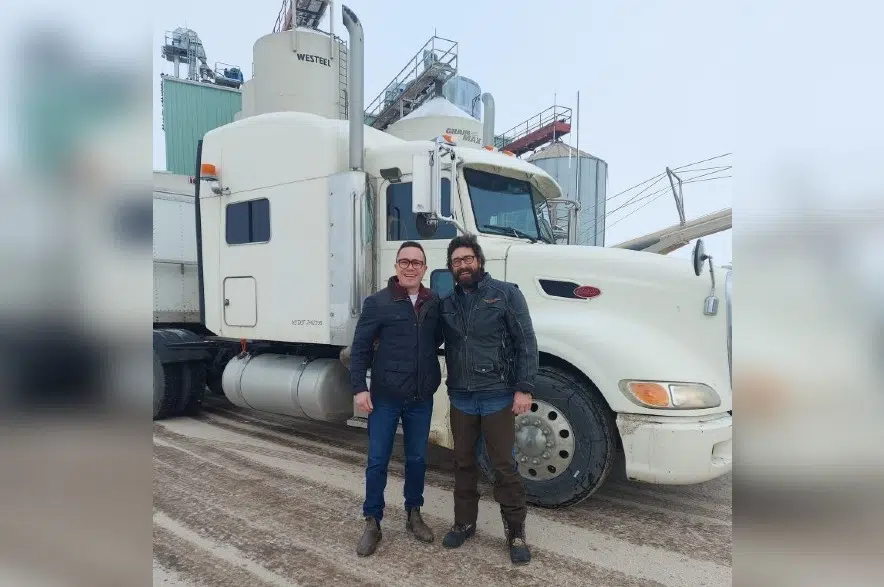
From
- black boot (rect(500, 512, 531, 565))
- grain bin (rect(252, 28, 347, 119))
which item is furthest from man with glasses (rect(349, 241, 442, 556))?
grain bin (rect(252, 28, 347, 119))

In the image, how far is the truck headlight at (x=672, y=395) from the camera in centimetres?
342

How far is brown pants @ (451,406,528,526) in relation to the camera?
126 inches

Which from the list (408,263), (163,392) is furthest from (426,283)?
(163,392)

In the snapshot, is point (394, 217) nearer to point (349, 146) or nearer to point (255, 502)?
point (349, 146)

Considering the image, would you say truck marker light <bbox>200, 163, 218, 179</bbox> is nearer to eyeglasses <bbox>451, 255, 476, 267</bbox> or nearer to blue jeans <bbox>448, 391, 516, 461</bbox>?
eyeglasses <bbox>451, 255, 476, 267</bbox>

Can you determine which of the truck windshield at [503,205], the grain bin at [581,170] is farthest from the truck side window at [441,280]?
the grain bin at [581,170]

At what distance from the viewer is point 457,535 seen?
331 cm

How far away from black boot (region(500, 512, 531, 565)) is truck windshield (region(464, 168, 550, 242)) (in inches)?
94.0

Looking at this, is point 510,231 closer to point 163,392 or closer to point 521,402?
point 521,402

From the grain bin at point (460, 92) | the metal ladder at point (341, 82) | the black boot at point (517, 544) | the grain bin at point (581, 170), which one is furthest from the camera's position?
the grain bin at point (460, 92)

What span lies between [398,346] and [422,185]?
4.38ft

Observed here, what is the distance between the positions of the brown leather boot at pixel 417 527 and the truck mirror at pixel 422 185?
2109 mm

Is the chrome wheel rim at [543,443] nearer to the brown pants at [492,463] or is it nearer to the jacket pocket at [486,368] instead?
the brown pants at [492,463]

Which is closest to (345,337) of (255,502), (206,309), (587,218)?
(255,502)
